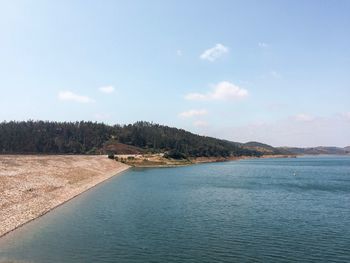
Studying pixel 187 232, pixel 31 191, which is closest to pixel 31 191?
pixel 31 191

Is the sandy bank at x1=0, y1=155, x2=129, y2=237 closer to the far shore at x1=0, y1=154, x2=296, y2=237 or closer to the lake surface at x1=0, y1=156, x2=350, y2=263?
the far shore at x1=0, y1=154, x2=296, y2=237

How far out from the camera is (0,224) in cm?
3841

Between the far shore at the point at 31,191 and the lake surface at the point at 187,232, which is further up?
the far shore at the point at 31,191

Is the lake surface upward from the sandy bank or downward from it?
downward

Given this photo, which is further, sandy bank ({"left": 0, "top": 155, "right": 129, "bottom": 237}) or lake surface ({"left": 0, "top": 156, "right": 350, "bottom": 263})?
sandy bank ({"left": 0, "top": 155, "right": 129, "bottom": 237})

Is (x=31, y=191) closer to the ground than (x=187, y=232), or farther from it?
farther from it

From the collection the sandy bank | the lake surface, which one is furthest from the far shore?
the lake surface

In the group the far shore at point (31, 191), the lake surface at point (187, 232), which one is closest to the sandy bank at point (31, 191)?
the far shore at point (31, 191)

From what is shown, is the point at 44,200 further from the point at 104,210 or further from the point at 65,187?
the point at 65,187

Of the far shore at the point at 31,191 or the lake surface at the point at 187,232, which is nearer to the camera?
the lake surface at the point at 187,232

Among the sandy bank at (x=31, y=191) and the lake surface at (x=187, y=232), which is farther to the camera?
the sandy bank at (x=31, y=191)

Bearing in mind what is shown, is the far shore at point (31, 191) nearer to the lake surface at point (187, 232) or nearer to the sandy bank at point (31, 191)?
the sandy bank at point (31, 191)

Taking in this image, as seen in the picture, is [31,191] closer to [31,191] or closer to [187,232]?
[31,191]

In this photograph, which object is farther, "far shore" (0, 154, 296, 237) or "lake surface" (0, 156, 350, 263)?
"far shore" (0, 154, 296, 237)
